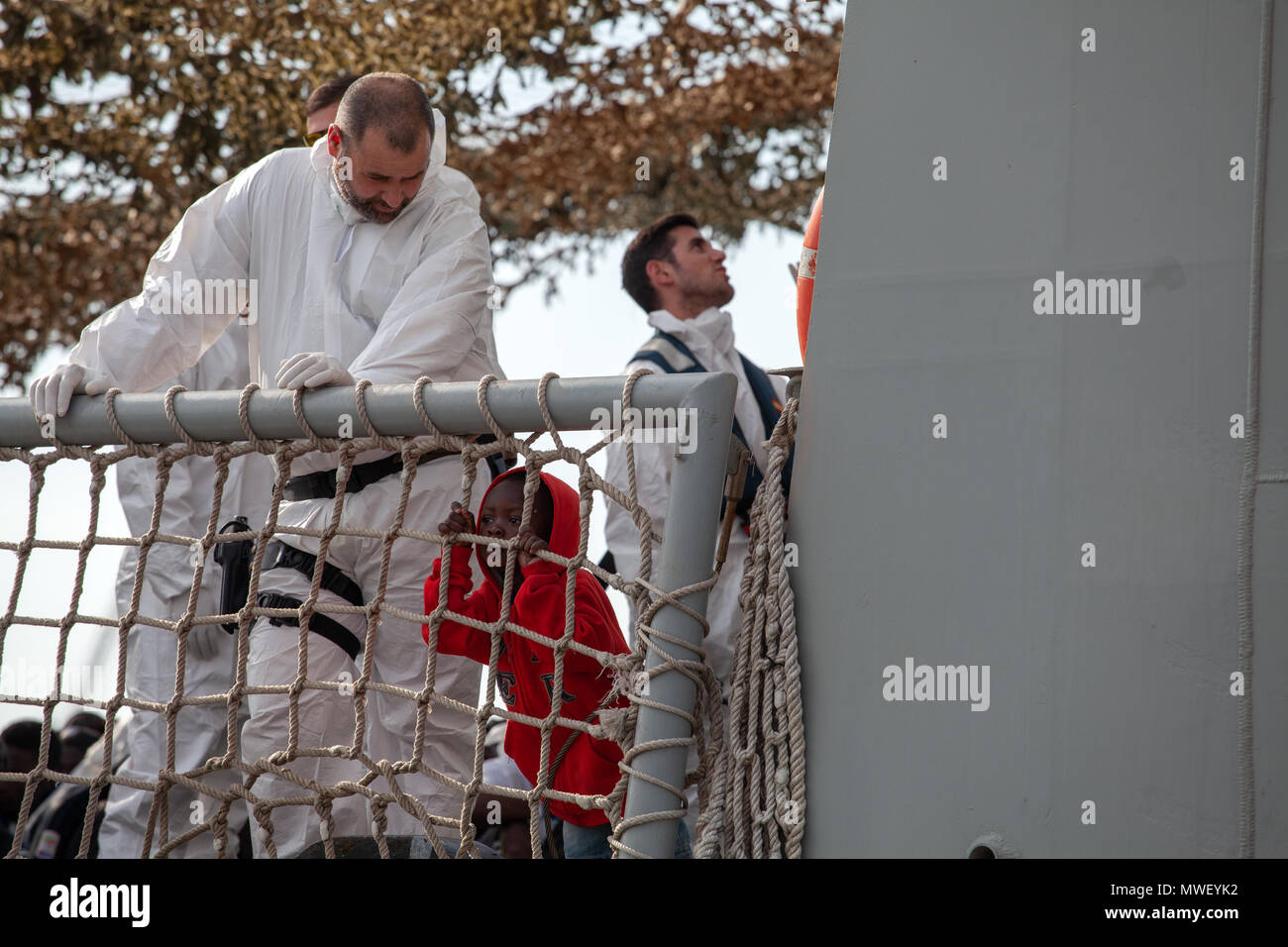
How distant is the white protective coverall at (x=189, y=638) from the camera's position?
10.9ft

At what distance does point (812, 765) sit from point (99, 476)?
4.26 feet

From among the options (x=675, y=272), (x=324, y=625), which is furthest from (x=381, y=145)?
(x=675, y=272)

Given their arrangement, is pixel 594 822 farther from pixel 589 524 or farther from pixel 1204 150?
pixel 1204 150

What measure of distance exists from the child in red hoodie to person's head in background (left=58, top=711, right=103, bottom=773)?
2936mm

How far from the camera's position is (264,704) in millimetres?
2674

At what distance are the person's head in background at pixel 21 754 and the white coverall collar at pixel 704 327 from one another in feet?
8.27

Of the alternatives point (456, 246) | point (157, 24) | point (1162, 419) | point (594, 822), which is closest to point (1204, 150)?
point (1162, 419)

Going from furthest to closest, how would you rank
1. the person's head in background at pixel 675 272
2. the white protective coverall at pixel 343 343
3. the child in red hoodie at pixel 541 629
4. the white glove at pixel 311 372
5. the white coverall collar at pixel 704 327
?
the person's head in background at pixel 675 272, the white coverall collar at pixel 704 327, the white protective coverall at pixel 343 343, the child in red hoodie at pixel 541 629, the white glove at pixel 311 372

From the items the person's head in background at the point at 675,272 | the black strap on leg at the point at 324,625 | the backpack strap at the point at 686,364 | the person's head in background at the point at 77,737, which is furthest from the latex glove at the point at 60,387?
the person's head in background at the point at 77,737

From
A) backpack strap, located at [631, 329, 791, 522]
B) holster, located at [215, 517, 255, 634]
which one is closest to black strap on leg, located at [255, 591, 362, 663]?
holster, located at [215, 517, 255, 634]

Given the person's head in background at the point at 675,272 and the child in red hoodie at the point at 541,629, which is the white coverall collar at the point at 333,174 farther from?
the person's head in background at the point at 675,272

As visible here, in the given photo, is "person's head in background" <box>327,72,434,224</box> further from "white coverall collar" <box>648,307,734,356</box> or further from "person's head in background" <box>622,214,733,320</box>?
"person's head in background" <box>622,214,733,320</box>

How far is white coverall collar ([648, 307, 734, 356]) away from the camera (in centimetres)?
390
